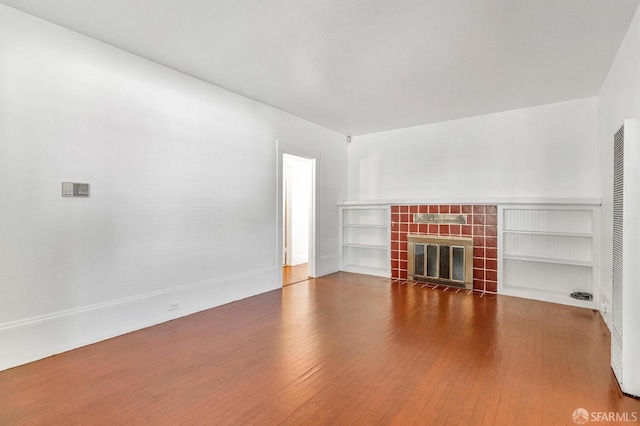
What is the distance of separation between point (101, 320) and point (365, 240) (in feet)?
14.3

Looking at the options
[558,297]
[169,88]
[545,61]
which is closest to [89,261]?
[169,88]

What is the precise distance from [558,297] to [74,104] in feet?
19.2

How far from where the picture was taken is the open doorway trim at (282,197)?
15.6 feet

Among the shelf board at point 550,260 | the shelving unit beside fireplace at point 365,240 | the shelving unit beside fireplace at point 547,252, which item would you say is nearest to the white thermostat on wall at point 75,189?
the shelving unit beside fireplace at point 365,240

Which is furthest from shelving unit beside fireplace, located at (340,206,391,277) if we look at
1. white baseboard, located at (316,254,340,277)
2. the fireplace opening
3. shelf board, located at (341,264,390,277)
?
the fireplace opening

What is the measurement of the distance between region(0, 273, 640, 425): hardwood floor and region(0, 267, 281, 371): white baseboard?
103mm

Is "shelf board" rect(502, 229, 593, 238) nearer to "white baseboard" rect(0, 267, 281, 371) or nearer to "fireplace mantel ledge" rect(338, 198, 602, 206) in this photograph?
"fireplace mantel ledge" rect(338, 198, 602, 206)

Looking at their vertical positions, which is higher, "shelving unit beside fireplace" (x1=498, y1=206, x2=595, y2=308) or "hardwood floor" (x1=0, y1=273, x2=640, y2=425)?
"shelving unit beside fireplace" (x1=498, y1=206, x2=595, y2=308)

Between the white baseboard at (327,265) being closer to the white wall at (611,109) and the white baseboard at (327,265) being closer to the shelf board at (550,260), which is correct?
the shelf board at (550,260)

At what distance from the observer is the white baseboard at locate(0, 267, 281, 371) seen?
2453mm

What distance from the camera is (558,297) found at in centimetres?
416

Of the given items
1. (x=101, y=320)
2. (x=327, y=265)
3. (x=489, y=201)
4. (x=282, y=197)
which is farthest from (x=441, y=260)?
(x=101, y=320)

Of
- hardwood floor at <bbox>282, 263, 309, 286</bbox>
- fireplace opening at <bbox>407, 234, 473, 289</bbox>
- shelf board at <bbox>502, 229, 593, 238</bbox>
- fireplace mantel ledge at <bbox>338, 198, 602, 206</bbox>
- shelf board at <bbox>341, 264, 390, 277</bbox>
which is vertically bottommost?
hardwood floor at <bbox>282, 263, 309, 286</bbox>

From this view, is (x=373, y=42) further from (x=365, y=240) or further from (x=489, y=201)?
(x=365, y=240)
